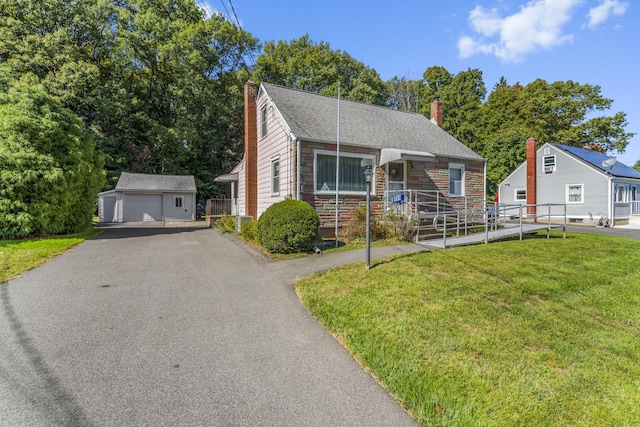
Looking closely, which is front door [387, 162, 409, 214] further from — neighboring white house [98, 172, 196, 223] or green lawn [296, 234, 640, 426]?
neighboring white house [98, 172, 196, 223]

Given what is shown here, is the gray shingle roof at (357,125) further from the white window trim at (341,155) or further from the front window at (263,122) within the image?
the front window at (263,122)

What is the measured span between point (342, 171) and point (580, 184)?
21.1 meters

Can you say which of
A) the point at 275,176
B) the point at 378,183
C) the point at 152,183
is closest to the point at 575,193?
the point at 378,183

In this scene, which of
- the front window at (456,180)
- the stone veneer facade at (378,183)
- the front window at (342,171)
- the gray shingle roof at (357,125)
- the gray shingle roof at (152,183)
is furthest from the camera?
the gray shingle roof at (152,183)

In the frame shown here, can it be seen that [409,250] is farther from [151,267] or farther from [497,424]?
[151,267]

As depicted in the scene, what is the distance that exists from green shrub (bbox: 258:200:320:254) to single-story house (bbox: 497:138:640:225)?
2128cm

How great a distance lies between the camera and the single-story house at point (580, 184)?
68.5 ft

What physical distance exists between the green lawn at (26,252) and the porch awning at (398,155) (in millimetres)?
10702

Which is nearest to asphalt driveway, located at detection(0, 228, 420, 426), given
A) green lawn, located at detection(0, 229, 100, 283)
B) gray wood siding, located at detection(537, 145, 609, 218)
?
green lawn, located at detection(0, 229, 100, 283)

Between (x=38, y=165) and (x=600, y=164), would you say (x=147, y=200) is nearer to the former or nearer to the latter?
(x=38, y=165)

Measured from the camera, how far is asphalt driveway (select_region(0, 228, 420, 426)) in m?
2.44

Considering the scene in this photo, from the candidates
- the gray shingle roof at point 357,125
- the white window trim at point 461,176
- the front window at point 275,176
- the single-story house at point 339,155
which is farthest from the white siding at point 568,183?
the front window at point 275,176

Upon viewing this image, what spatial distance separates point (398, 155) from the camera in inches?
431

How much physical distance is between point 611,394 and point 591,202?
2502 cm
